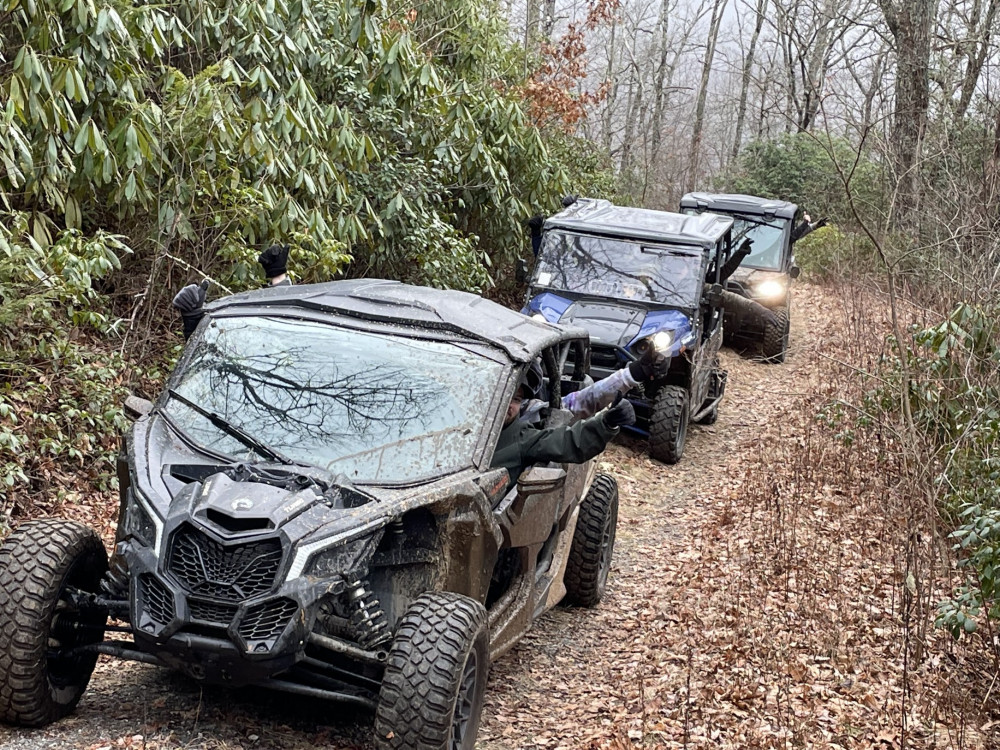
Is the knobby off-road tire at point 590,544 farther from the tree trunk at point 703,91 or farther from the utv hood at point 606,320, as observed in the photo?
the tree trunk at point 703,91

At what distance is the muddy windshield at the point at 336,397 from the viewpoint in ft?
15.6

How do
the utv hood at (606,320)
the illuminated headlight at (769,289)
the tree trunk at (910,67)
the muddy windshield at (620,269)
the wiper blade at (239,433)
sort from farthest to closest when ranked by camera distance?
the illuminated headlight at (769,289)
the tree trunk at (910,67)
the muddy windshield at (620,269)
the utv hood at (606,320)
the wiper blade at (239,433)

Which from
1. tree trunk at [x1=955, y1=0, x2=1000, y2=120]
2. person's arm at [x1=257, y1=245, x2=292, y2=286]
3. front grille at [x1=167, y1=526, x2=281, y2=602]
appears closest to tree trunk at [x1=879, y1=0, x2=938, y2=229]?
tree trunk at [x1=955, y1=0, x2=1000, y2=120]

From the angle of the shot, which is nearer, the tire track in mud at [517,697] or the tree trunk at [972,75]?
the tire track in mud at [517,697]

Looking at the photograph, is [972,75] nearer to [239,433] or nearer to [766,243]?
[766,243]

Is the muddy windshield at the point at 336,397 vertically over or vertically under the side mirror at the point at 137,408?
over

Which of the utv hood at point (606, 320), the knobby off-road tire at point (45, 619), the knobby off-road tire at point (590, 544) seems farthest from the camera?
the utv hood at point (606, 320)

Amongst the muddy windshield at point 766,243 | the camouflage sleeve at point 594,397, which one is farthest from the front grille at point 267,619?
the muddy windshield at point 766,243

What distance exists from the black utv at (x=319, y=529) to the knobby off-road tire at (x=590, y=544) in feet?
3.48

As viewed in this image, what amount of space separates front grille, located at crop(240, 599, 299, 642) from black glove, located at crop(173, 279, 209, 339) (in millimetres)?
1996

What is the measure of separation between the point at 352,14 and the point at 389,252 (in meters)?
3.26

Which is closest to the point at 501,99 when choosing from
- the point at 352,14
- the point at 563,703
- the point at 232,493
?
the point at 352,14

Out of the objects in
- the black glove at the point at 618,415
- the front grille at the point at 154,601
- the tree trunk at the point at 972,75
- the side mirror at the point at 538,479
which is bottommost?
the front grille at the point at 154,601

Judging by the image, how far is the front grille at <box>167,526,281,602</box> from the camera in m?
3.94
